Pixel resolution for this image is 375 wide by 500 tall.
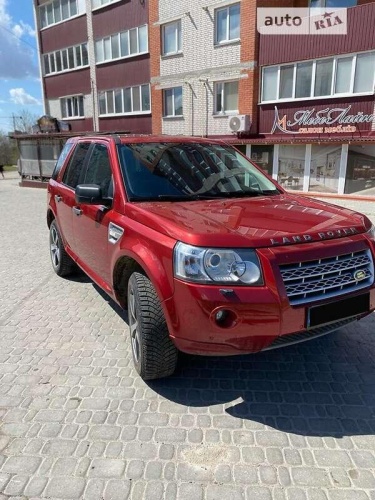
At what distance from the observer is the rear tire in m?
5.26

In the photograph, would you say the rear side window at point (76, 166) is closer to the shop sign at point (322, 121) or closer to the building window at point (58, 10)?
the shop sign at point (322, 121)

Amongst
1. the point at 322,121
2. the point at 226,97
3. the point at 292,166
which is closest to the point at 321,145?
the point at 322,121

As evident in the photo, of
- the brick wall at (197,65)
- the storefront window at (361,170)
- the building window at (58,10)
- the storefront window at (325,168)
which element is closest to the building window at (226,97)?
the brick wall at (197,65)

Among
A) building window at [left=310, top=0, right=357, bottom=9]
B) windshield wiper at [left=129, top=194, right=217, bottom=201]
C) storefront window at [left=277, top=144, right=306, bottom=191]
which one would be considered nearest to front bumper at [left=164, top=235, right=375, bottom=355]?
windshield wiper at [left=129, top=194, right=217, bottom=201]

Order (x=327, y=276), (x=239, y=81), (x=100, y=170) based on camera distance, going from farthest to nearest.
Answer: (x=239, y=81) < (x=100, y=170) < (x=327, y=276)

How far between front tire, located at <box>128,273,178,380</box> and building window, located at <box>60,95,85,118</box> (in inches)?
941

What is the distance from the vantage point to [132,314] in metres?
3.06

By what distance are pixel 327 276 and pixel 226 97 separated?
16.5 meters

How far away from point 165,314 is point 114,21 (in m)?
22.7

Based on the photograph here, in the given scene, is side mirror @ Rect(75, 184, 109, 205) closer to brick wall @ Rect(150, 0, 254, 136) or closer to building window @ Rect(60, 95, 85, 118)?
brick wall @ Rect(150, 0, 254, 136)

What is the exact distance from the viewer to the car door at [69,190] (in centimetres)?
445

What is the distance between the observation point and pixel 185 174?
11.5 feet

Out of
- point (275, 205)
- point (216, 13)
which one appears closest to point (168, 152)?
point (275, 205)

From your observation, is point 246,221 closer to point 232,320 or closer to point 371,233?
point 232,320
